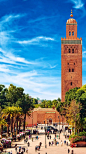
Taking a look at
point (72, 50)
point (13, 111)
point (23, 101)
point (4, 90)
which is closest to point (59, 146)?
point (13, 111)

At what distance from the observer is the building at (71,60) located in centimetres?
7694

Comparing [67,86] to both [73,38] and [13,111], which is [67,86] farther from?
[13,111]

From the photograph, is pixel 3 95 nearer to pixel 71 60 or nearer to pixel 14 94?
pixel 14 94

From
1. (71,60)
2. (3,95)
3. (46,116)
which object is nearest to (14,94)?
(3,95)

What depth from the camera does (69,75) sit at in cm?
7762

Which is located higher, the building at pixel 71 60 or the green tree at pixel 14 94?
the building at pixel 71 60

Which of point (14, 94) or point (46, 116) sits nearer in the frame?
point (14, 94)

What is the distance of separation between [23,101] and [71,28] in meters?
38.3

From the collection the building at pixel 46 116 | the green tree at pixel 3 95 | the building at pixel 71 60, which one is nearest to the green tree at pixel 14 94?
the green tree at pixel 3 95

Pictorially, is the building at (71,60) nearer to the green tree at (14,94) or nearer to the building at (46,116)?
the building at (46,116)

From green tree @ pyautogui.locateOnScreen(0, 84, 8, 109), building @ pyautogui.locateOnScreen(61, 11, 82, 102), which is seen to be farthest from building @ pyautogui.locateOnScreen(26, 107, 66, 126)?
green tree @ pyautogui.locateOnScreen(0, 84, 8, 109)

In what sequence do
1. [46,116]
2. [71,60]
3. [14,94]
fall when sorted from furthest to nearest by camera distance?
[71,60]
[46,116]
[14,94]

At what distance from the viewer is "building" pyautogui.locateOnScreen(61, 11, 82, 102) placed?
76.9 metres

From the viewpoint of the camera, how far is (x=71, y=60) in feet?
258
